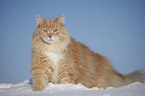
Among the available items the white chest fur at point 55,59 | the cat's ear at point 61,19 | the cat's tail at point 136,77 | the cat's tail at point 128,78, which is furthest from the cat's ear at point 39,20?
the cat's tail at point 136,77

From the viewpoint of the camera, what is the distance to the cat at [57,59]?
15.0 feet

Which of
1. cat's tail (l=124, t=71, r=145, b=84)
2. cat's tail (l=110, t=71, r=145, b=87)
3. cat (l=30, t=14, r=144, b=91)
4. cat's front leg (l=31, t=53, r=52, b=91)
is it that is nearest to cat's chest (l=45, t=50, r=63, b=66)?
cat (l=30, t=14, r=144, b=91)

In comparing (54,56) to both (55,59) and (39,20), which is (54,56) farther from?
(39,20)

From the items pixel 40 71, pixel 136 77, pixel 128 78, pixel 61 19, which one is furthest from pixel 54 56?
pixel 136 77

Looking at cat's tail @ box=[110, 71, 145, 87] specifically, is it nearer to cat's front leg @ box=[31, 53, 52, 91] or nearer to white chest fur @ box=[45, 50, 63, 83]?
white chest fur @ box=[45, 50, 63, 83]

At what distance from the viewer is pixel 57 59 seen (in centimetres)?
466

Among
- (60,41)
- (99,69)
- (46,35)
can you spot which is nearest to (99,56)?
(99,69)

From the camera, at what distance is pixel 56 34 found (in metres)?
4.64

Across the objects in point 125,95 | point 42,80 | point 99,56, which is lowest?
point 125,95

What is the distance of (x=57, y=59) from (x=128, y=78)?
2.39 m

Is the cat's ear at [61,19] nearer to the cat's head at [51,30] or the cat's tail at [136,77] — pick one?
the cat's head at [51,30]

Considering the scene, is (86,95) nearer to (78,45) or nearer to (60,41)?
(60,41)

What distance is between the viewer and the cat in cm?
457

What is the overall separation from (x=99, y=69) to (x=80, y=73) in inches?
33.0
